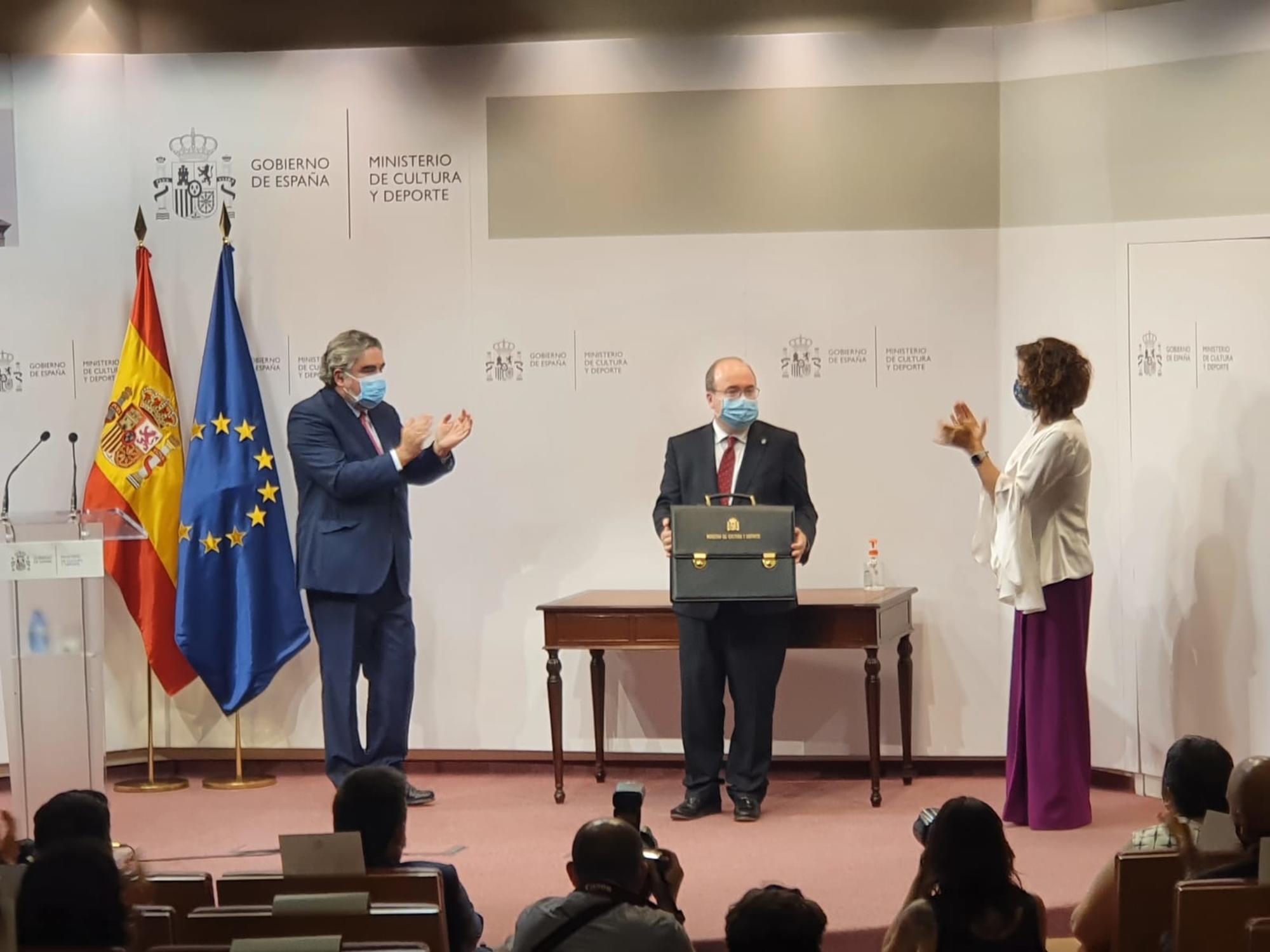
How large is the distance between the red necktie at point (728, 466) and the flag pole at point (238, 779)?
8.07ft

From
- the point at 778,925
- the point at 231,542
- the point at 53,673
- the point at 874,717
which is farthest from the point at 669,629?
the point at 778,925

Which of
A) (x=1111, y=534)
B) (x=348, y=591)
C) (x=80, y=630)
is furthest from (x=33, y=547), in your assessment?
(x=1111, y=534)

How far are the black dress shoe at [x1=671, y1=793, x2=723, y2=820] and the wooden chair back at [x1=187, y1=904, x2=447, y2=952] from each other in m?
3.23

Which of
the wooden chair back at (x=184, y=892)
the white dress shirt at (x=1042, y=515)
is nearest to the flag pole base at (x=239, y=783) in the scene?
the white dress shirt at (x=1042, y=515)

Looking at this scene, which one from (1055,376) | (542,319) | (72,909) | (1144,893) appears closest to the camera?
(72,909)

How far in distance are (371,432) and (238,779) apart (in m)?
1.77

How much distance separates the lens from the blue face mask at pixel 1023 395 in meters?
5.63

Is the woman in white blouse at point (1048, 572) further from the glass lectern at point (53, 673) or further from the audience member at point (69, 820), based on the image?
the audience member at point (69, 820)

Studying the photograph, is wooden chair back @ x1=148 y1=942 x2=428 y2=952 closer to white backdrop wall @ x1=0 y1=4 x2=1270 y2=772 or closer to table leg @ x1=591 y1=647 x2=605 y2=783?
table leg @ x1=591 y1=647 x2=605 y2=783

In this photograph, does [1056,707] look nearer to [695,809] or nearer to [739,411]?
[695,809]

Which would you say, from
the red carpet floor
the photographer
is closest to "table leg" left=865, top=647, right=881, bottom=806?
the red carpet floor

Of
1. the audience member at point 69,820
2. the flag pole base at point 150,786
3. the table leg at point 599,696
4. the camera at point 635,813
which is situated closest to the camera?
the camera at point 635,813

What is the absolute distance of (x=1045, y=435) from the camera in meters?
5.52

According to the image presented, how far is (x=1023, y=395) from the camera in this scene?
565cm
